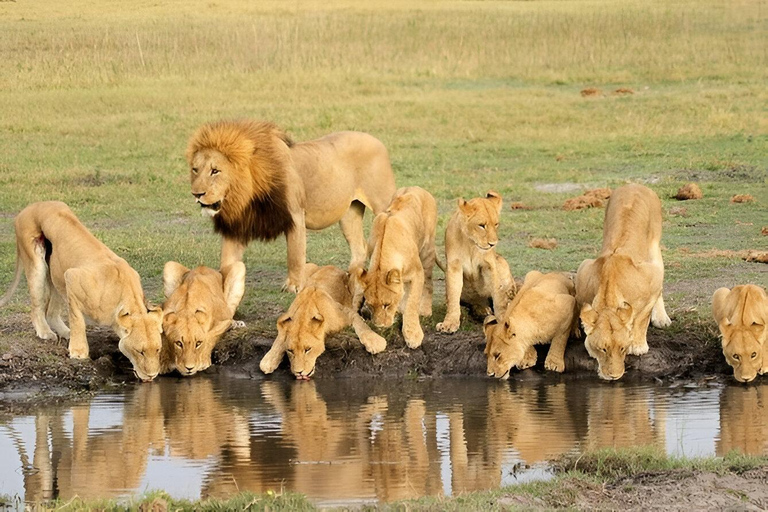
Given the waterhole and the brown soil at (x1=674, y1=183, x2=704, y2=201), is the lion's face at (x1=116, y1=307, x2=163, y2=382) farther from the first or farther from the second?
the brown soil at (x1=674, y1=183, x2=704, y2=201)

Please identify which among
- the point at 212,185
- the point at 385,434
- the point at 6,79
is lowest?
the point at 385,434

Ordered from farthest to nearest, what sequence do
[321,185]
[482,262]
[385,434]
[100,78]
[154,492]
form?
[100,78] < [321,185] < [482,262] < [385,434] < [154,492]

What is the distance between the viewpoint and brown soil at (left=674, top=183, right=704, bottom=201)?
581 inches

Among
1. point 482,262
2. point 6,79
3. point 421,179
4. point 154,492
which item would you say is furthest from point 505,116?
point 154,492

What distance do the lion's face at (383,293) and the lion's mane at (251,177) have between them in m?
1.98

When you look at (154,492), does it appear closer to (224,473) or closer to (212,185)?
(224,473)

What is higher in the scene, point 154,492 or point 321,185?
point 321,185

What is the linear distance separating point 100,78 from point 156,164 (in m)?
5.89

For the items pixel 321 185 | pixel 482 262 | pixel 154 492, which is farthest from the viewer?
pixel 321 185

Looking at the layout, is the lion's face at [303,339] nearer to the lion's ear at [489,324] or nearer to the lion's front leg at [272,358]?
the lion's front leg at [272,358]

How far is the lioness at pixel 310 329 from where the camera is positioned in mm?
8430

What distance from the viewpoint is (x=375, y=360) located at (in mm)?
8797

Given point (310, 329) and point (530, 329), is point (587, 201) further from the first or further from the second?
point (310, 329)

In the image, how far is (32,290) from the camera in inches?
356
